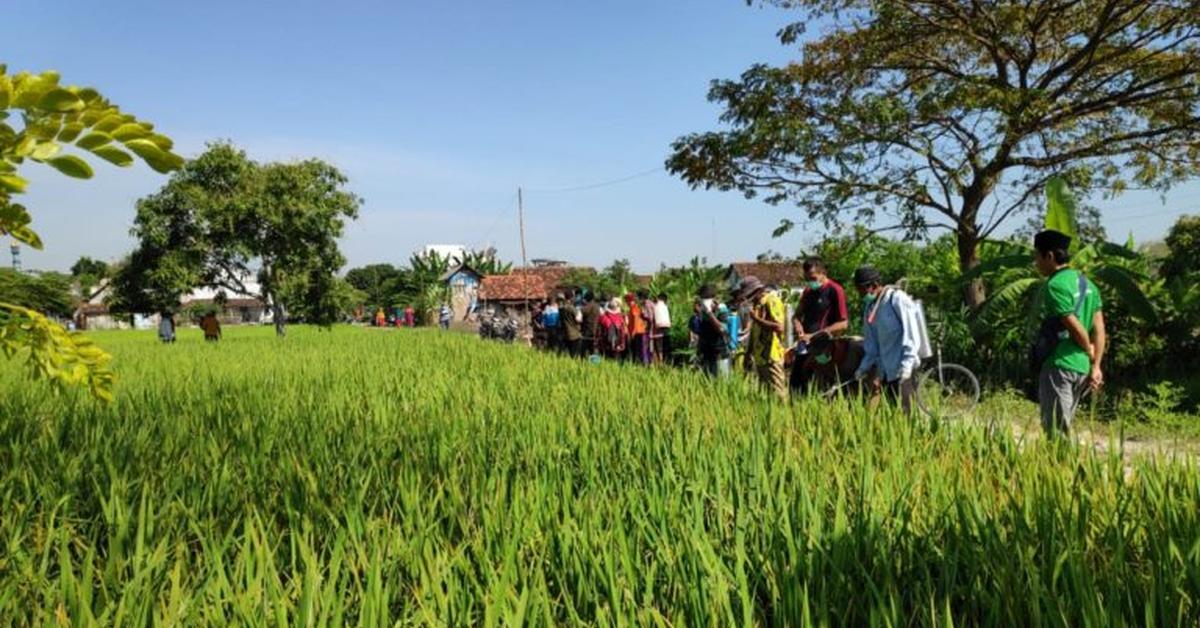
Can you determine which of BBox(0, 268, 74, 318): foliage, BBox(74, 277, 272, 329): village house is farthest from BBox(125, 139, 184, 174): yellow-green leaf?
BBox(74, 277, 272, 329): village house

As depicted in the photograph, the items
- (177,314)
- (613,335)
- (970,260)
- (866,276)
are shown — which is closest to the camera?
(866,276)

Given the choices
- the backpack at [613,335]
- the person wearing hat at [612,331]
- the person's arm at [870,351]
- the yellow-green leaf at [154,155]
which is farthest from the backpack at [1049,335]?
the backpack at [613,335]

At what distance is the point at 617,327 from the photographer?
10.2 metres

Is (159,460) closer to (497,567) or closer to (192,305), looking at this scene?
(497,567)

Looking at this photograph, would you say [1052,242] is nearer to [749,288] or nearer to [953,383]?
[749,288]

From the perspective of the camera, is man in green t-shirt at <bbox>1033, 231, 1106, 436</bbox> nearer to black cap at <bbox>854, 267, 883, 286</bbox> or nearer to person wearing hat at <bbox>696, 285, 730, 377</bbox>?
A: black cap at <bbox>854, 267, 883, 286</bbox>

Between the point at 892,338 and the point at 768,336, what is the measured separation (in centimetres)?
127

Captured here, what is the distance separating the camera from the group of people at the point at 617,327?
9828mm

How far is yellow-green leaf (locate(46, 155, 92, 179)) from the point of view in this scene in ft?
3.67

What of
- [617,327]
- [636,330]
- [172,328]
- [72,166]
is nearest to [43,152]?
[72,166]

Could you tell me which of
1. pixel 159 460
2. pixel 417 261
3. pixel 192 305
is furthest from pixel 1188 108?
pixel 192 305

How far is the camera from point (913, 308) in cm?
421

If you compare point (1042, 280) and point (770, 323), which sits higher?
point (1042, 280)

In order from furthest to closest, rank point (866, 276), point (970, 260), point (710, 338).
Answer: point (970, 260), point (710, 338), point (866, 276)
